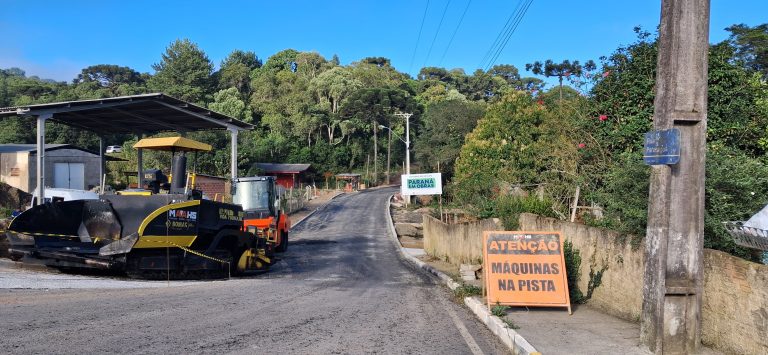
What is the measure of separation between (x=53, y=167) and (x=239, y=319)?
122 feet

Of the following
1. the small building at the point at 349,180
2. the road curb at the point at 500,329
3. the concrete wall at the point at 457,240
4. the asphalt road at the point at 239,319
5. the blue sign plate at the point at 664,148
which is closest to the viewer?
the blue sign plate at the point at 664,148

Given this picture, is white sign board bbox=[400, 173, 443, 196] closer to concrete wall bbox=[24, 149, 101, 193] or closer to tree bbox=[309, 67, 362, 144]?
concrete wall bbox=[24, 149, 101, 193]

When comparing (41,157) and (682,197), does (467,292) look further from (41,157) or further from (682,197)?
(41,157)

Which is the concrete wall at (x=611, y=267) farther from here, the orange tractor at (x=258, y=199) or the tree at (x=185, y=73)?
the tree at (x=185, y=73)

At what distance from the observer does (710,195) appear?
27.3 ft

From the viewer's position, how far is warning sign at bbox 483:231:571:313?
979cm

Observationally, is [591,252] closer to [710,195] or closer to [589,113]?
[710,195]

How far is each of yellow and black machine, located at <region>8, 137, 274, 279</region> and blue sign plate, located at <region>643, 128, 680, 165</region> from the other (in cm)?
984

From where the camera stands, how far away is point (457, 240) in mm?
19953

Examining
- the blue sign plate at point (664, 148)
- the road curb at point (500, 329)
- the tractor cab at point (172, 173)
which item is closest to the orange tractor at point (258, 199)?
the tractor cab at point (172, 173)

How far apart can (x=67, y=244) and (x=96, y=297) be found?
4.09m

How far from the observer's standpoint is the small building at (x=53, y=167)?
37.9 m

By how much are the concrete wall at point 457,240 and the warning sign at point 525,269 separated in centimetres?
574

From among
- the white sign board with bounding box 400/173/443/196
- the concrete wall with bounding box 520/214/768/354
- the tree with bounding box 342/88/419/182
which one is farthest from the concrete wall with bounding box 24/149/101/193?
the tree with bounding box 342/88/419/182
